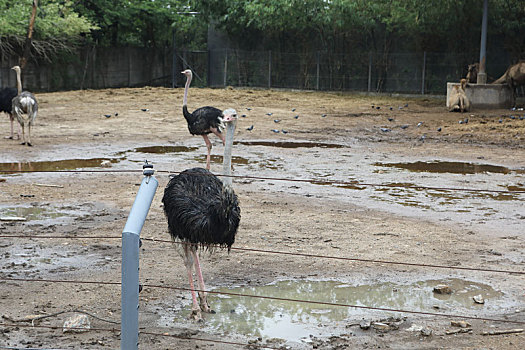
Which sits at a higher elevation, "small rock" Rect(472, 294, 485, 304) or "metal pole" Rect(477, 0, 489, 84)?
"metal pole" Rect(477, 0, 489, 84)

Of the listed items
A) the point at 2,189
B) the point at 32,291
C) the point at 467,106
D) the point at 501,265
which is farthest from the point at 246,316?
the point at 467,106

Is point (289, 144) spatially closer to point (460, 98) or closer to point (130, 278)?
point (460, 98)

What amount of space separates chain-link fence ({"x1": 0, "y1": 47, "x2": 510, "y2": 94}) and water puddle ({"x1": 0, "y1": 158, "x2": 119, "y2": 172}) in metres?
15.7

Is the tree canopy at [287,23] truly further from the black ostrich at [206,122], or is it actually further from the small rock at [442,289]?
the small rock at [442,289]

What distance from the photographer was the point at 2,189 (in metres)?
10.5

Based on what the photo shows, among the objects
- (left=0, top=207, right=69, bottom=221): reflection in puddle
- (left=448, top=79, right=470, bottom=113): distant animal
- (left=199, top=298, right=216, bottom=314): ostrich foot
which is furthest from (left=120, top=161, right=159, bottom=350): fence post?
(left=448, top=79, right=470, bottom=113): distant animal

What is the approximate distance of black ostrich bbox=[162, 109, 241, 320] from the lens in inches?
220

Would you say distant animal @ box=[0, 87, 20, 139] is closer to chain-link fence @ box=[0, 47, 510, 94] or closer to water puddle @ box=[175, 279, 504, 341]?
water puddle @ box=[175, 279, 504, 341]

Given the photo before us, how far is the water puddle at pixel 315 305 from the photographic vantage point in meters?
5.55

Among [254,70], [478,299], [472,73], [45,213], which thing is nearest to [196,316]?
[478,299]

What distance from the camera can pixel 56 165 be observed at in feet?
41.7

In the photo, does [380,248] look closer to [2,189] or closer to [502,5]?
[2,189]

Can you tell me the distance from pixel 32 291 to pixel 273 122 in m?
13.5

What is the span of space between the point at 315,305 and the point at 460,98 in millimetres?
16590
